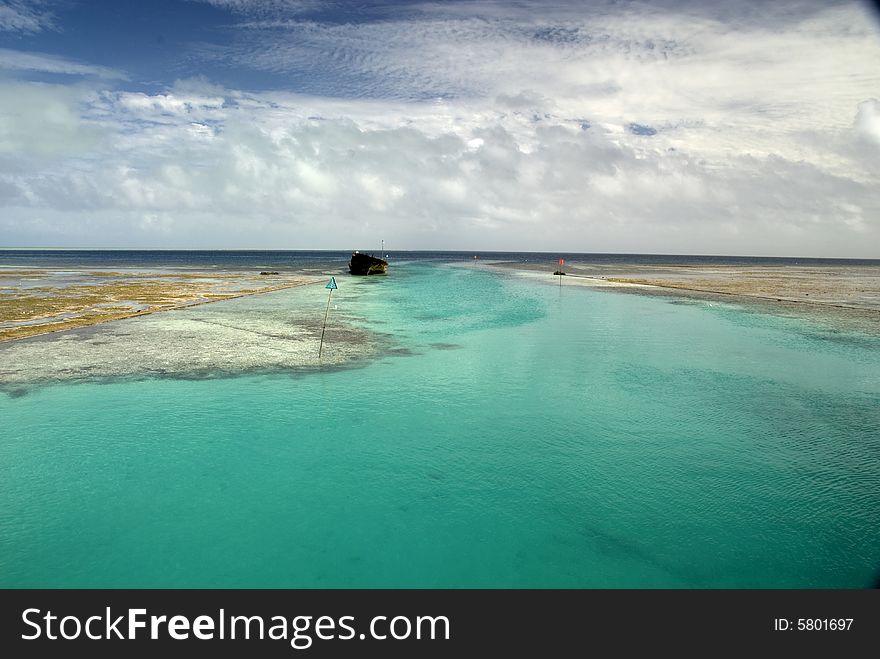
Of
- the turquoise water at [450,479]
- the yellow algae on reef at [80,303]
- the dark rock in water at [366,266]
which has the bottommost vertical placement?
the turquoise water at [450,479]

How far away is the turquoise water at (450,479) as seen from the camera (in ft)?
27.9

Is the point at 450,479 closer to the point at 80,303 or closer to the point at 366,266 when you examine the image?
the point at 80,303

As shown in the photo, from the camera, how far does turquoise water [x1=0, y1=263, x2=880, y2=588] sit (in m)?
8.52

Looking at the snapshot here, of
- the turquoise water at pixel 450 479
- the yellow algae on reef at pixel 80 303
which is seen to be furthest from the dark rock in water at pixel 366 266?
the turquoise water at pixel 450 479

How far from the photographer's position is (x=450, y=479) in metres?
11.8

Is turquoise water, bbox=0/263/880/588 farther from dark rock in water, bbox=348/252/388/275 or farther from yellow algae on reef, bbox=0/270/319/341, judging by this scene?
dark rock in water, bbox=348/252/388/275

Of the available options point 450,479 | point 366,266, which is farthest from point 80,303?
point 366,266

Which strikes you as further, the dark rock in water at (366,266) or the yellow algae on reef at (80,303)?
the dark rock in water at (366,266)

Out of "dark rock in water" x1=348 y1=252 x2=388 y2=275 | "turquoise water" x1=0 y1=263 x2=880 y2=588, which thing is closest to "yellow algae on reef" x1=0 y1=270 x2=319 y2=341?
"turquoise water" x1=0 y1=263 x2=880 y2=588

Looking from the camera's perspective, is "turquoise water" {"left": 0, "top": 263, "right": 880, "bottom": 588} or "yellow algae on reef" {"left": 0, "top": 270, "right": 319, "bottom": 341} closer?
"turquoise water" {"left": 0, "top": 263, "right": 880, "bottom": 588}

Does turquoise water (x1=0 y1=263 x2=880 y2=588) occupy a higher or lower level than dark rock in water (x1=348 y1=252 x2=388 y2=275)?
lower

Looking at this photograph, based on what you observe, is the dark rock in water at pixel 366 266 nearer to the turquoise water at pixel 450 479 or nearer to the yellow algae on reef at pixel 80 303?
the yellow algae on reef at pixel 80 303

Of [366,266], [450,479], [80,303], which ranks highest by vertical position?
[366,266]
